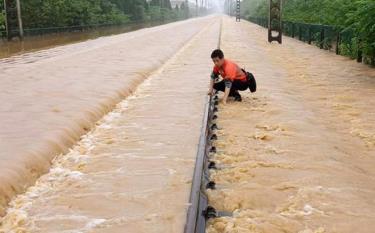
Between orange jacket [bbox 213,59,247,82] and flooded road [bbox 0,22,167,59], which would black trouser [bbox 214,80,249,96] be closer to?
orange jacket [bbox 213,59,247,82]

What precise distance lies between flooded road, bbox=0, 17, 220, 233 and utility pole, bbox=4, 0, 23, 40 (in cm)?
2482

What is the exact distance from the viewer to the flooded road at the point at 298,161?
4793 millimetres

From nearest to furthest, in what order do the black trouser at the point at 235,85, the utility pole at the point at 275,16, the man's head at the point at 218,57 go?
the man's head at the point at 218,57 < the black trouser at the point at 235,85 < the utility pole at the point at 275,16

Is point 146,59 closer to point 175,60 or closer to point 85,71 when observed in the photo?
point 175,60

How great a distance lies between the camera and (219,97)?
34.8ft

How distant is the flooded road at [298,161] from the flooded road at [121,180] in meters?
0.49

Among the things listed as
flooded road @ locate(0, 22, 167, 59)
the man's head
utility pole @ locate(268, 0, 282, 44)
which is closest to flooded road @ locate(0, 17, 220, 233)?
the man's head

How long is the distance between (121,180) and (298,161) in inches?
88.2

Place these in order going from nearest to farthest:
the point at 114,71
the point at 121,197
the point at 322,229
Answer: the point at 322,229 → the point at 121,197 → the point at 114,71

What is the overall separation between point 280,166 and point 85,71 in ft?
34.5

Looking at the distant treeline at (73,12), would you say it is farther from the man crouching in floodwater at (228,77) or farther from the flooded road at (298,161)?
the flooded road at (298,161)

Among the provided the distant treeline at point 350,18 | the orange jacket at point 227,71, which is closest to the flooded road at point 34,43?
the distant treeline at point 350,18

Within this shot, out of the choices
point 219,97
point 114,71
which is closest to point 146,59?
point 114,71

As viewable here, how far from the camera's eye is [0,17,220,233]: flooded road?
190 inches
